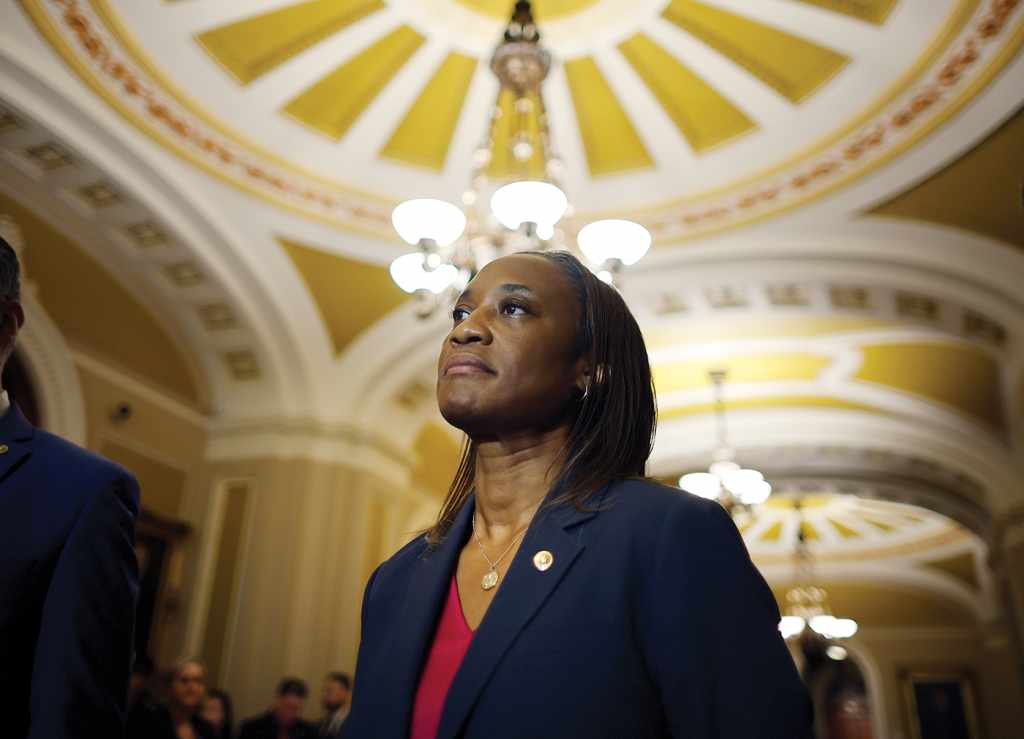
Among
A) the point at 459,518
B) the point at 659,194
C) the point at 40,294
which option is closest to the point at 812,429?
the point at 659,194

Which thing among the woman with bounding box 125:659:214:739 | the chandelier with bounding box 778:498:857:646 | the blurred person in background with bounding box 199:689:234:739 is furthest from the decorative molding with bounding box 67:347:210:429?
the chandelier with bounding box 778:498:857:646

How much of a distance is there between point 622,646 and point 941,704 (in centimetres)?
2222

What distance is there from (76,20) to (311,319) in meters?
3.32

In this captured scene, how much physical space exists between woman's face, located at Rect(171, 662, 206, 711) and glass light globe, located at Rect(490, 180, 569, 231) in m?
Result: 3.06

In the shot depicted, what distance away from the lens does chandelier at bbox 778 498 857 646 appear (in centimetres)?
1645

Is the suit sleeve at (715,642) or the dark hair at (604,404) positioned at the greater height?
the dark hair at (604,404)

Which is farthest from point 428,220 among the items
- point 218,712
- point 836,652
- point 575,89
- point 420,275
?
point 836,652

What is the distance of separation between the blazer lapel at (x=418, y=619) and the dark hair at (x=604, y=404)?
0.06 meters

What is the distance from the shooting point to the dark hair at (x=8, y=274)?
1.64 m

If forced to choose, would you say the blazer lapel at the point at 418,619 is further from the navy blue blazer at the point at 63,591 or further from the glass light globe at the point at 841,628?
the glass light globe at the point at 841,628

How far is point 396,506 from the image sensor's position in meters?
9.43

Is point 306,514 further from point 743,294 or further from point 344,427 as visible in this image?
point 743,294

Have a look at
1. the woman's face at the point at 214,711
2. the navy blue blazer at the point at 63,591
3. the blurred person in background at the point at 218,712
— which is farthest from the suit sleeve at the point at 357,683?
the woman's face at the point at 214,711

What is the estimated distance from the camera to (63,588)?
4.74 ft
